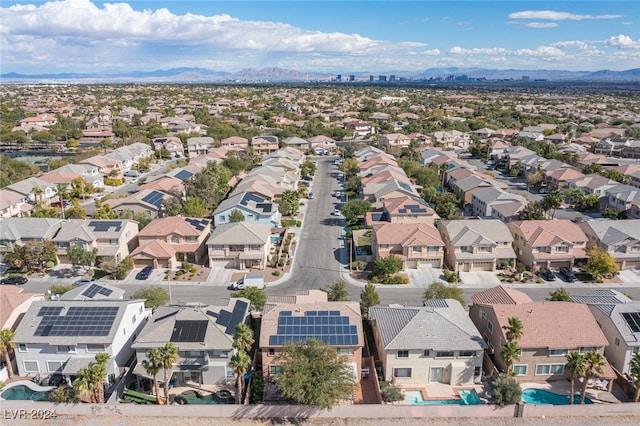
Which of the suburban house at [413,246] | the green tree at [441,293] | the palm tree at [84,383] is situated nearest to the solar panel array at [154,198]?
the suburban house at [413,246]

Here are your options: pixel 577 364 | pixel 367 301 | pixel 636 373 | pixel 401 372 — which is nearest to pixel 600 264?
pixel 636 373

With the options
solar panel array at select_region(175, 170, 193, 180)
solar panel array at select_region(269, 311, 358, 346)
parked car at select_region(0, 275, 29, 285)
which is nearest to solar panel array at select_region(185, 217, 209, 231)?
parked car at select_region(0, 275, 29, 285)

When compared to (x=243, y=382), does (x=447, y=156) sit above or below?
above

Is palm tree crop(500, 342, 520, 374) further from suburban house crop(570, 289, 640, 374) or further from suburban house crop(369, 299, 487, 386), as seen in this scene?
suburban house crop(570, 289, 640, 374)

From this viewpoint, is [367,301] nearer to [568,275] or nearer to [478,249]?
[478,249]

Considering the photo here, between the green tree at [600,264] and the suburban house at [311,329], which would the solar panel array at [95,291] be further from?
the green tree at [600,264]

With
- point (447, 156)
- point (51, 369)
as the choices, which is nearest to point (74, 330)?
point (51, 369)

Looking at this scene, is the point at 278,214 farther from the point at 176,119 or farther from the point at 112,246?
the point at 176,119
